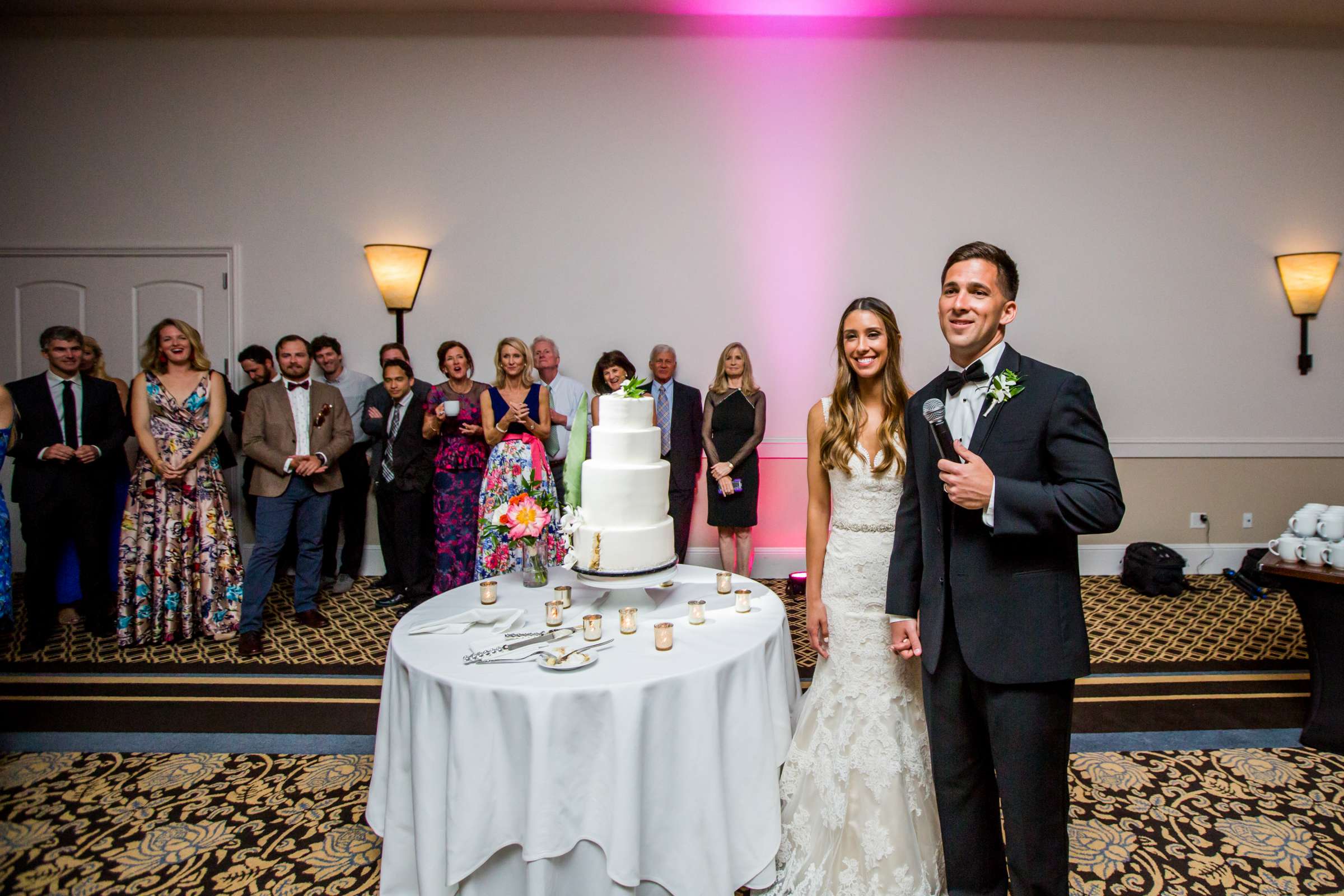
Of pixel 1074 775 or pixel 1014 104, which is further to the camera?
pixel 1014 104

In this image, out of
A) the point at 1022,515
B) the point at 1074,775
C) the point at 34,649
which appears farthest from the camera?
the point at 34,649

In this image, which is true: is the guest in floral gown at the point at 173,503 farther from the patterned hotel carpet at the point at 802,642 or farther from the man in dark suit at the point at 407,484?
the man in dark suit at the point at 407,484

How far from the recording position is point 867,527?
7.50 ft

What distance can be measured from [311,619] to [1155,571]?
6490 mm

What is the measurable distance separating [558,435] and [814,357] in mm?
2356

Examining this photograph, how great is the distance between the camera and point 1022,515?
1537 millimetres

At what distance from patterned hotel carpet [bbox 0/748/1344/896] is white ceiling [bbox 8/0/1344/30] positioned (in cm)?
581

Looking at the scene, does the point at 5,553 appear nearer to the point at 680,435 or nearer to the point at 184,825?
the point at 184,825

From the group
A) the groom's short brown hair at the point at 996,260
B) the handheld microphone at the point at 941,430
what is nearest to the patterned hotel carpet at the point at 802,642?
the handheld microphone at the point at 941,430

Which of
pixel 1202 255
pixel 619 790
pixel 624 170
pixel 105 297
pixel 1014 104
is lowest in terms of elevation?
pixel 619 790

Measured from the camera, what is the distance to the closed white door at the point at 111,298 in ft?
19.4

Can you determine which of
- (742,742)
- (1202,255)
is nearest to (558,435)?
(742,742)

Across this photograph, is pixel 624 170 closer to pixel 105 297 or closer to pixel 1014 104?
pixel 1014 104

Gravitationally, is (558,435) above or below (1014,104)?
below
